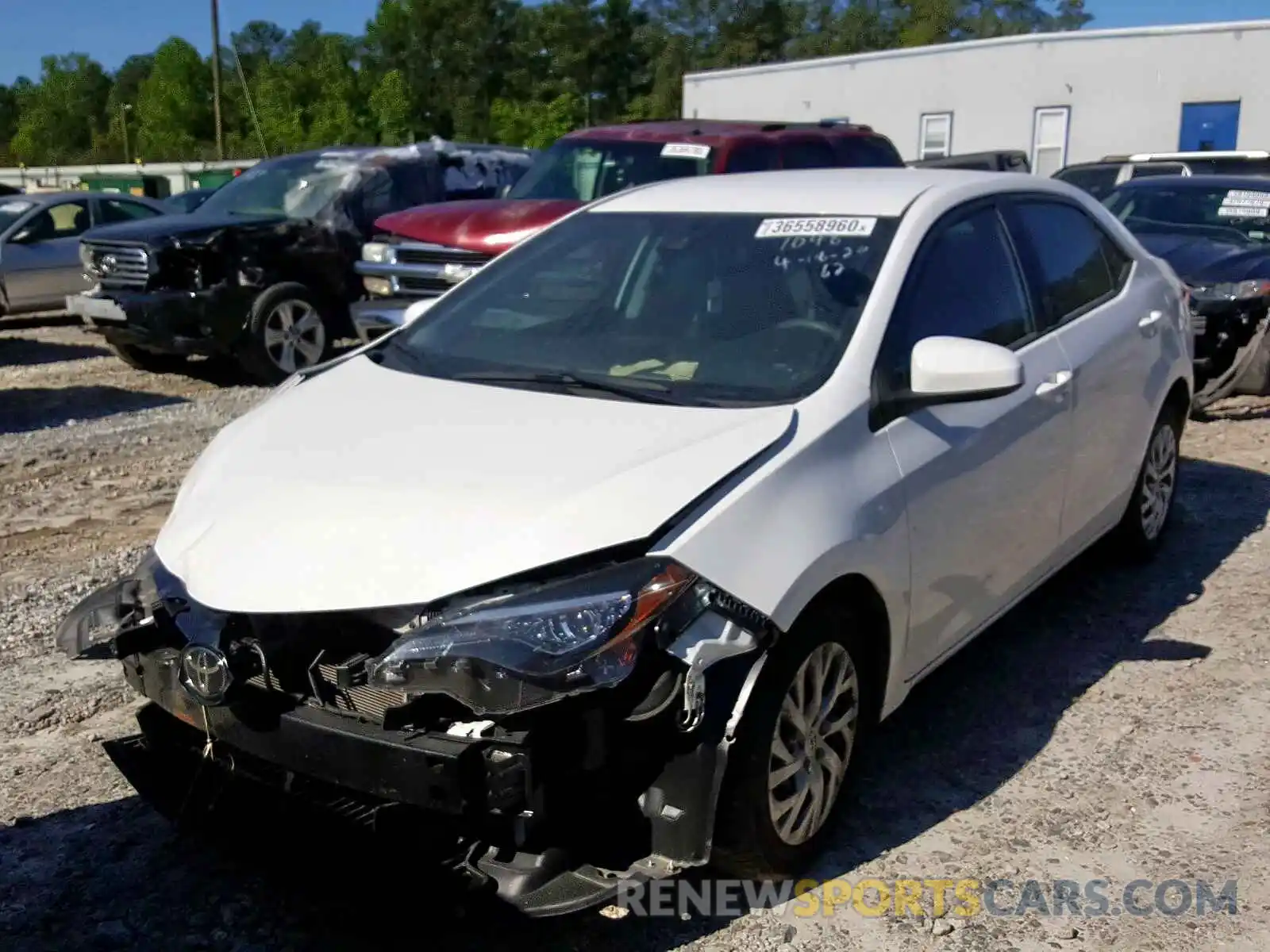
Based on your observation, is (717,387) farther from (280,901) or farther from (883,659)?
(280,901)

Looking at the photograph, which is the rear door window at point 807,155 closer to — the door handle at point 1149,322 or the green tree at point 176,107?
the door handle at point 1149,322

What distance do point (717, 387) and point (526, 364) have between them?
0.63 m

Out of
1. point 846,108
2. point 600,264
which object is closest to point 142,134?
point 846,108

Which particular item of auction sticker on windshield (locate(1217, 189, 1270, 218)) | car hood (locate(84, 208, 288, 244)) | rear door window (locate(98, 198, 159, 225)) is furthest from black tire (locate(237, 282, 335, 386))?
auction sticker on windshield (locate(1217, 189, 1270, 218))

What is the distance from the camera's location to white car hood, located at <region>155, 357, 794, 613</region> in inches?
108

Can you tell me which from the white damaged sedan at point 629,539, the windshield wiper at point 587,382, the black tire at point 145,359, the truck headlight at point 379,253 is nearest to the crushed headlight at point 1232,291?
the white damaged sedan at point 629,539

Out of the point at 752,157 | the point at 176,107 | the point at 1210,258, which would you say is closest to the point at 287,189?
the point at 752,157

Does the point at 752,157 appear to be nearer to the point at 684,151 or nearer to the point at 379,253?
the point at 684,151

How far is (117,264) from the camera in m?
9.99

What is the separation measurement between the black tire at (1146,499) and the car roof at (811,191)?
134 centimetres

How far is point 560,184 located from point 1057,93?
73.0 ft

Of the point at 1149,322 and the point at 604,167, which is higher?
the point at 604,167

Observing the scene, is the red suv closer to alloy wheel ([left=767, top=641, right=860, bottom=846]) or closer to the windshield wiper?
the windshield wiper

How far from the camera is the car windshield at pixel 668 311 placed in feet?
11.6
